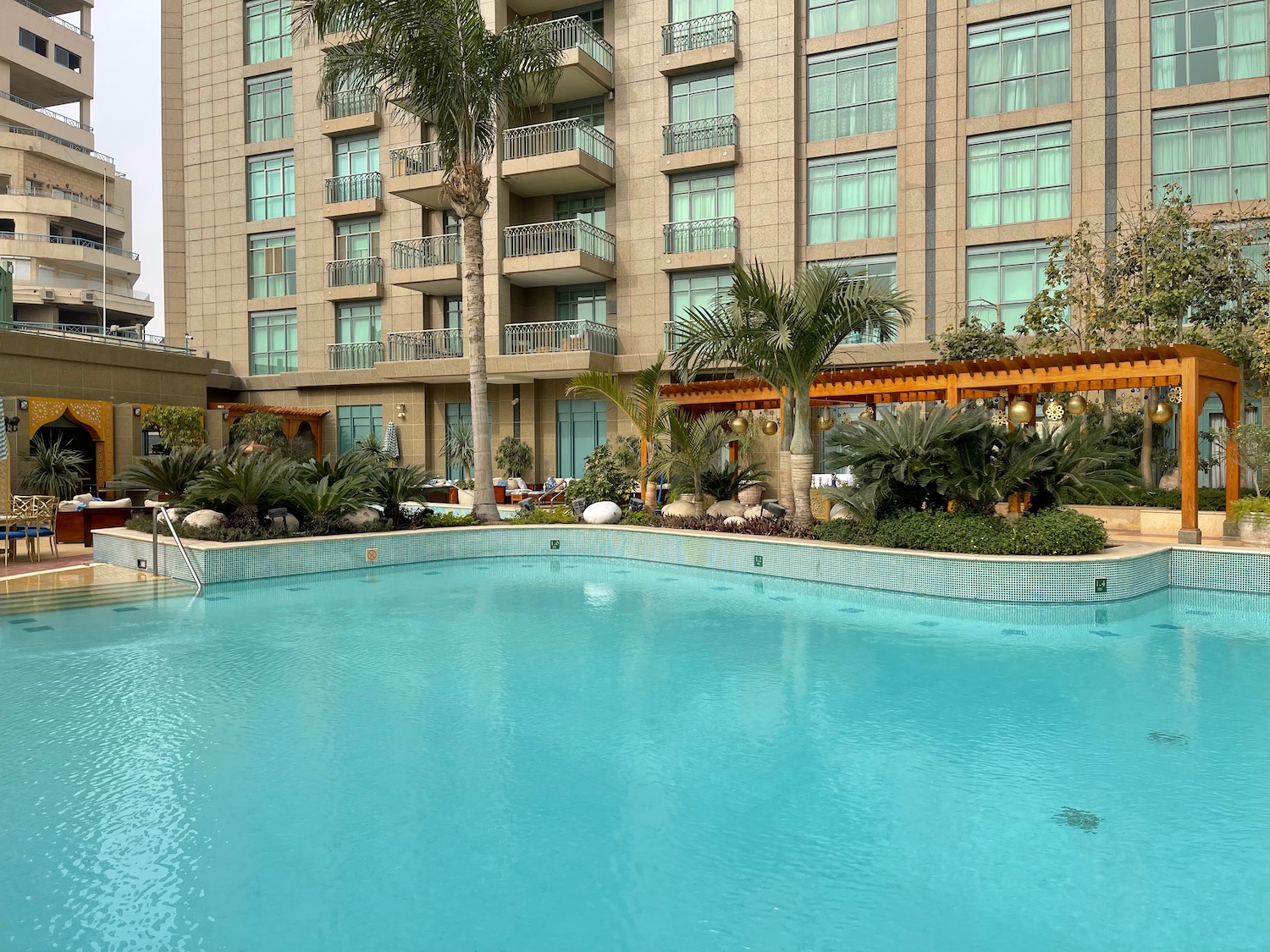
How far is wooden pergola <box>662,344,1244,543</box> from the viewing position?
1247 cm

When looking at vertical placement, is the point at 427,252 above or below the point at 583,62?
below

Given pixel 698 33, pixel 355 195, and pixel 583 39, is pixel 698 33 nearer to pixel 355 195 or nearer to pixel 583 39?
pixel 583 39

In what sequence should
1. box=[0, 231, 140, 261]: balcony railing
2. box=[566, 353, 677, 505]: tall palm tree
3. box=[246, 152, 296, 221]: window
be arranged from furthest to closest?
1. box=[0, 231, 140, 261]: balcony railing
2. box=[246, 152, 296, 221]: window
3. box=[566, 353, 677, 505]: tall palm tree

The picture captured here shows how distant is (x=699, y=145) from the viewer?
2448 cm

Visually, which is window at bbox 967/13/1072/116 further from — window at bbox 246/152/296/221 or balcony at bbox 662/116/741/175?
window at bbox 246/152/296/221

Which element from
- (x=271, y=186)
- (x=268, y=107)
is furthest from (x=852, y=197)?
(x=268, y=107)

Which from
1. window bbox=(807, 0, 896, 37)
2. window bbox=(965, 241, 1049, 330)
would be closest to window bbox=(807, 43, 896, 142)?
window bbox=(807, 0, 896, 37)

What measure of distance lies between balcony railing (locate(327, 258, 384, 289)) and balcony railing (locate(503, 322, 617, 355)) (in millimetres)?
6140

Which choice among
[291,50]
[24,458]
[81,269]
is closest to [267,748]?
[24,458]

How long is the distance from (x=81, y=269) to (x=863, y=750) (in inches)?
2109

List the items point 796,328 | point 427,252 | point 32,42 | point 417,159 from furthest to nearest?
point 32,42
point 427,252
point 417,159
point 796,328

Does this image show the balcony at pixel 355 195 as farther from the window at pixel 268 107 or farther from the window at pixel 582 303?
the window at pixel 582 303

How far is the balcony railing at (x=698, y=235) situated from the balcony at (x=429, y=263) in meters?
6.05

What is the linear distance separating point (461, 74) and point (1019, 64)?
14247mm
